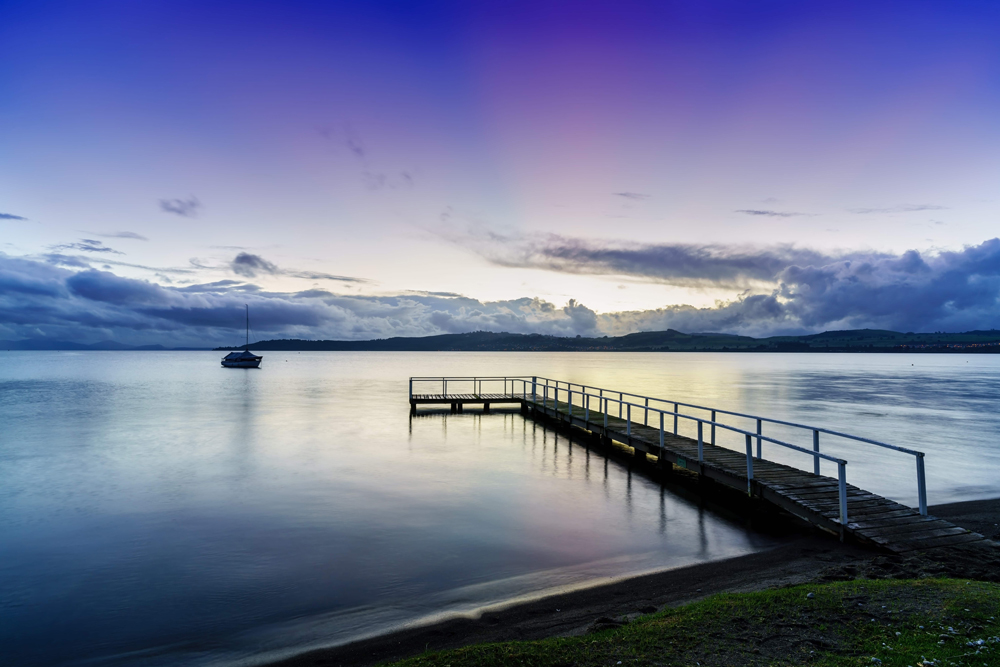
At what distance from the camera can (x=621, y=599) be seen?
841cm

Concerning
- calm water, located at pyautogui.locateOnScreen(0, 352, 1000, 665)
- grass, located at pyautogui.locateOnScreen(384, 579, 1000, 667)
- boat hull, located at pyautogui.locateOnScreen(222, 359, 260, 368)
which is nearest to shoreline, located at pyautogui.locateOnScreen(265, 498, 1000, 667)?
calm water, located at pyautogui.locateOnScreen(0, 352, 1000, 665)

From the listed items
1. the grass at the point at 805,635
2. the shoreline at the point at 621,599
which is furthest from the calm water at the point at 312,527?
the grass at the point at 805,635

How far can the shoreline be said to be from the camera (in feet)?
23.5

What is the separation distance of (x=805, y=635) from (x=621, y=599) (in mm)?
3016

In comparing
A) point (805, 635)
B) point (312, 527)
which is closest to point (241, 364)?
point (312, 527)

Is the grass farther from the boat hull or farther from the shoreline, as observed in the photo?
the boat hull

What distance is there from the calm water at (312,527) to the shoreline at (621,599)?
0.63 meters

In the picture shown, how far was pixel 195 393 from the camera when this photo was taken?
55.8 meters

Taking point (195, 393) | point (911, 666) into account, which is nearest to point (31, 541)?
point (911, 666)

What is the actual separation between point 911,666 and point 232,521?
1397 centimetres

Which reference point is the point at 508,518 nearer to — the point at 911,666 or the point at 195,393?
the point at 911,666

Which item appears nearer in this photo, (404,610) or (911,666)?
(911,666)

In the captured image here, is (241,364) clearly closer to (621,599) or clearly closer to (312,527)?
(312,527)

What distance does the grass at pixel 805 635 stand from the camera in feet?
17.4
